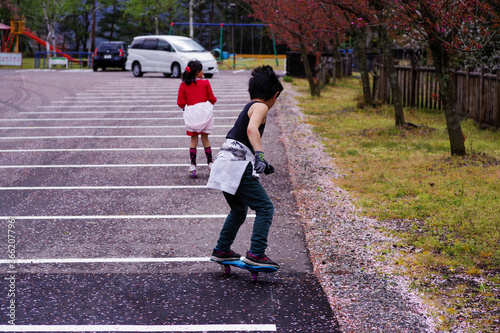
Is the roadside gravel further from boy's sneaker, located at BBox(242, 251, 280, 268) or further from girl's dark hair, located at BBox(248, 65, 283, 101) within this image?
girl's dark hair, located at BBox(248, 65, 283, 101)

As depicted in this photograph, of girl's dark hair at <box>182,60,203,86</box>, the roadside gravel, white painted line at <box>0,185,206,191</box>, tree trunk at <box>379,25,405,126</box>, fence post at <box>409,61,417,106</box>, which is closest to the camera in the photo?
the roadside gravel

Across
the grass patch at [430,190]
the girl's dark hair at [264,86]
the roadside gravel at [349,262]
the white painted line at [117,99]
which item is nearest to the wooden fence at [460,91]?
the grass patch at [430,190]

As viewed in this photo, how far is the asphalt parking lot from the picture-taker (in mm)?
4117

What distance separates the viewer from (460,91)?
13898 millimetres

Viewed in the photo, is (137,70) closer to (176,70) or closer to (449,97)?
(176,70)

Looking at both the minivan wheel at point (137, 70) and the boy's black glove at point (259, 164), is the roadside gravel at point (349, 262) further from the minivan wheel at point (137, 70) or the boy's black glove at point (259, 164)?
the minivan wheel at point (137, 70)

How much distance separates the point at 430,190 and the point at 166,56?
22024 mm

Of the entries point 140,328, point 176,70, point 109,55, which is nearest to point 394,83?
point 140,328

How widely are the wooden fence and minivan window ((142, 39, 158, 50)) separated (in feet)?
43.8

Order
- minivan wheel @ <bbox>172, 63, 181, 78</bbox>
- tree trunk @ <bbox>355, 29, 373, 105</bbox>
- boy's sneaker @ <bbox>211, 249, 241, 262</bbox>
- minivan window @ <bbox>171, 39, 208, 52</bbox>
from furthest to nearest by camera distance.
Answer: minivan wheel @ <bbox>172, 63, 181, 78</bbox>
minivan window @ <bbox>171, 39, 208, 52</bbox>
tree trunk @ <bbox>355, 29, 373, 105</bbox>
boy's sneaker @ <bbox>211, 249, 241, 262</bbox>

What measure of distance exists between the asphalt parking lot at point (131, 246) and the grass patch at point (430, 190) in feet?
3.32

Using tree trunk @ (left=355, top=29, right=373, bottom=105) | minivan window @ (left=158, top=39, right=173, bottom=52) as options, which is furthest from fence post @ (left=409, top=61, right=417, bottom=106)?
minivan window @ (left=158, top=39, right=173, bottom=52)

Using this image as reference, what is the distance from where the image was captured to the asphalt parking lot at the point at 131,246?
4117 mm

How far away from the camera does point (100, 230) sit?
20.2ft
